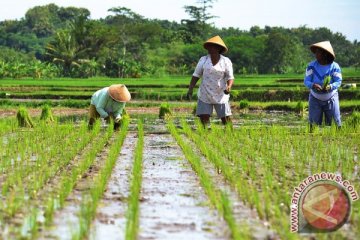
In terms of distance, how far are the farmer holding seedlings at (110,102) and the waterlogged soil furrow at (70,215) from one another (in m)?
2.57

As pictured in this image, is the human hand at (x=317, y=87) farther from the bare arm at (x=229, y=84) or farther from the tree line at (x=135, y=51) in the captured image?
the tree line at (x=135, y=51)

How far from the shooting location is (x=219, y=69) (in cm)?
724

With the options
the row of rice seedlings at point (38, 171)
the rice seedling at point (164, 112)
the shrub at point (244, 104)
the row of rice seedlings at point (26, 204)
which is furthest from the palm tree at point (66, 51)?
Answer: the row of rice seedlings at point (26, 204)

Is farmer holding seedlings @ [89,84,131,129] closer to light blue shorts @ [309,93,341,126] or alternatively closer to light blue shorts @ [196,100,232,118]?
light blue shorts @ [196,100,232,118]

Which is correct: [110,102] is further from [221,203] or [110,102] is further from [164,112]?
[221,203]

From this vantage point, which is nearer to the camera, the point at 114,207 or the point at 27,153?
the point at 114,207

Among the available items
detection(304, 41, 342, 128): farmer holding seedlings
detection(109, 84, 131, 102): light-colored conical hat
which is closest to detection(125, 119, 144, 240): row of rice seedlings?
detection(109, 84, 131, 102): light-colored conical hat

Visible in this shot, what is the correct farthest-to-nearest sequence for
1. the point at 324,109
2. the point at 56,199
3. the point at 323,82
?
the point at 324,109 → the point at 323,82 → the point at 56,199

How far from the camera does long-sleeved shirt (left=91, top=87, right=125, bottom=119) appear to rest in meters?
7.14

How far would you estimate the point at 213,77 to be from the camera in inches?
286

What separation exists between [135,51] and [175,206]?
159 ft

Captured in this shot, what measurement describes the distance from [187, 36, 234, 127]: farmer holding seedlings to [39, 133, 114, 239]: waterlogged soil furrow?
3.10m

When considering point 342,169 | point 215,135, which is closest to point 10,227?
point 342,169

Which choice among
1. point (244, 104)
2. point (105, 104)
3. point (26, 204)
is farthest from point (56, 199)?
point (244, 104)
